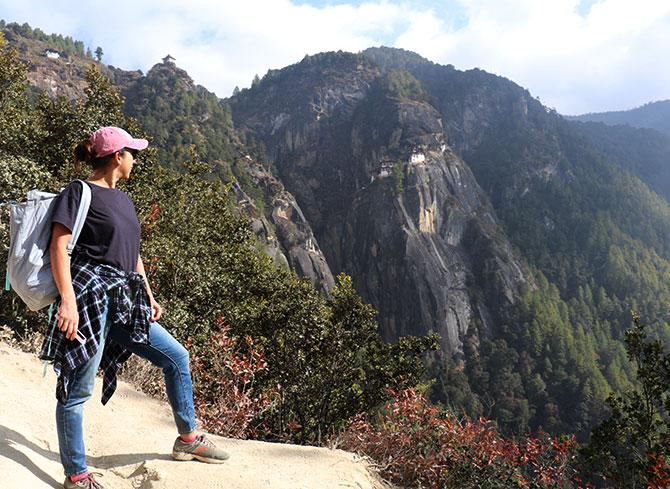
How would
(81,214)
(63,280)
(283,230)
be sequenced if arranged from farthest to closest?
(283,230)
(81,214)
(63,280)

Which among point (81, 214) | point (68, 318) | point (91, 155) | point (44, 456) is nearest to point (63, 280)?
point (68, 318)

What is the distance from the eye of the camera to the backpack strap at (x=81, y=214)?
2686 millimetres

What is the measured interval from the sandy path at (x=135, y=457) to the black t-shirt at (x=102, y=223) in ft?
4.32

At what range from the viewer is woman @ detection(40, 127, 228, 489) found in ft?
8.74

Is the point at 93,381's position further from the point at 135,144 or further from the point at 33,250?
the point at 135,144

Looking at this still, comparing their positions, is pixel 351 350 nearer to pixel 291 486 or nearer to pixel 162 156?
pixel 291 486

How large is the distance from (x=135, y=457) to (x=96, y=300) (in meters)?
1.38

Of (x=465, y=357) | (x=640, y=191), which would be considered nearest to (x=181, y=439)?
(x=465, y=357)

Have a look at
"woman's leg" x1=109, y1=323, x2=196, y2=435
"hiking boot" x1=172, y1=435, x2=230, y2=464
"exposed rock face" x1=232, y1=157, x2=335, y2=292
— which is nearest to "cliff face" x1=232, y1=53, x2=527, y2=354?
"exposed rock face" x1=232, y1=157, x2=335, y2=292

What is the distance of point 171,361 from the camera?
3193 mm

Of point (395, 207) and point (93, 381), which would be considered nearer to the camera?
point (93, 381)

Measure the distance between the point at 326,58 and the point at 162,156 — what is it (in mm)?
80719

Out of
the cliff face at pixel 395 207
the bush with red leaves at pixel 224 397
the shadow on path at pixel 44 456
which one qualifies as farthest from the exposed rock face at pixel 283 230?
the shadow on path at pixel 44 456

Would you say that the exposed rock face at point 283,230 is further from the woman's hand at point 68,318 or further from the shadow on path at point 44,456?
the woman's hand at point 68,318
